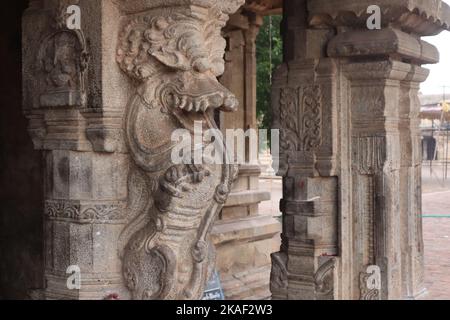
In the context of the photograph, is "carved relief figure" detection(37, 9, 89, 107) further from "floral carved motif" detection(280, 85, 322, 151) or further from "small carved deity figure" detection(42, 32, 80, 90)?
"floral carved motif" detection(280, 85, 322, 151)

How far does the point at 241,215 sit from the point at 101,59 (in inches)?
266

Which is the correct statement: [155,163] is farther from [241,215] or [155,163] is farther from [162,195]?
[241,215]

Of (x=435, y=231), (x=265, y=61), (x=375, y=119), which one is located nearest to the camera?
(x=375, y=119)

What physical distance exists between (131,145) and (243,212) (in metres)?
6.66

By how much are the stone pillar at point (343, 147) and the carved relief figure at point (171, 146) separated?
9.34ft

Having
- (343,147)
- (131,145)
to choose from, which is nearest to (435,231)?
(343,147)

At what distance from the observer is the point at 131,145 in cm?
360

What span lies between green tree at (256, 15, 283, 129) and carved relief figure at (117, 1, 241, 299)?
11.3 meters

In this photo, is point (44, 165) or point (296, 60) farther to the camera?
point (296, 60)

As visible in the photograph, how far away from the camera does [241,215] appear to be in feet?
33.1

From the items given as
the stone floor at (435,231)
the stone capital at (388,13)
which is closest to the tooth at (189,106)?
the stone capital at (388,13)

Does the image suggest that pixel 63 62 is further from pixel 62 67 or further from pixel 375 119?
pixel 375 119

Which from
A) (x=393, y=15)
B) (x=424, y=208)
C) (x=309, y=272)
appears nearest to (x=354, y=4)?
(x=393, y=15)

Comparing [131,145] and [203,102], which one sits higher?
[203,102]
